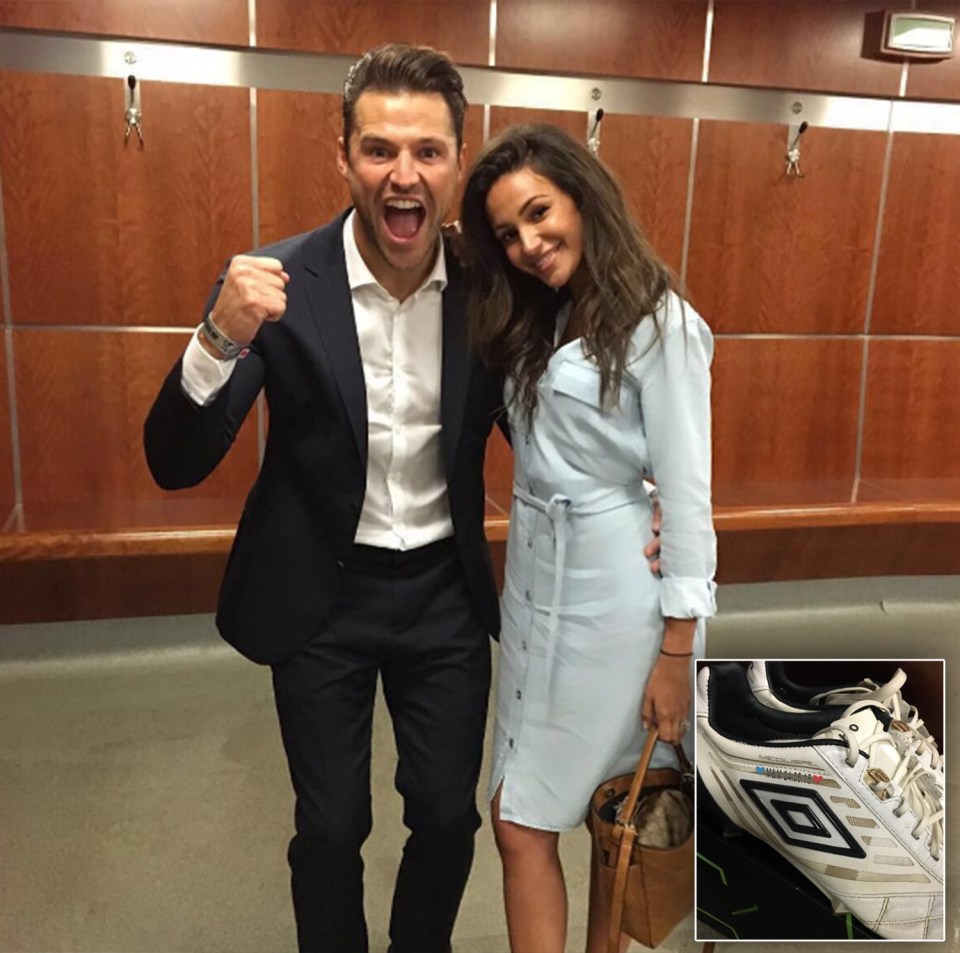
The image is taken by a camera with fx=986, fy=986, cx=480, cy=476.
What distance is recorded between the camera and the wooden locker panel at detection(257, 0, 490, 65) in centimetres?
351

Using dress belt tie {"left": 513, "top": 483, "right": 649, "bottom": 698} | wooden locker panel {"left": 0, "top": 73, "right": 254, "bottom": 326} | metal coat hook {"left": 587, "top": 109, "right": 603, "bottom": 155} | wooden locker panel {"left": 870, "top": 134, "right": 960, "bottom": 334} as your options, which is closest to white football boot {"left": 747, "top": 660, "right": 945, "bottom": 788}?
dress belt tie {"left": 513, "top": 483, "right": 649, "bottom": 698}

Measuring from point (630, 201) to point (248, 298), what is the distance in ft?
7.43

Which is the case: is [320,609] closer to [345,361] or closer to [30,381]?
[345,361]

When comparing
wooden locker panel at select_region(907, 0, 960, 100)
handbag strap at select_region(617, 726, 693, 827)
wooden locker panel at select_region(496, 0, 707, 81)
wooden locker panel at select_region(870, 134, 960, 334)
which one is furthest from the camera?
wooden locker panel at select_region(870, 134, 960, 334)

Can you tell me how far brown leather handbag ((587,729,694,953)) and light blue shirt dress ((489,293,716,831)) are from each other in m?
0.07

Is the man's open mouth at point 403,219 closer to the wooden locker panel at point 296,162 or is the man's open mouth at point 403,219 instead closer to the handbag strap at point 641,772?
the handbag strap at point 641,772

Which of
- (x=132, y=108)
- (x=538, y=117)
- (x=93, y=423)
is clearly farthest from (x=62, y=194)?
(x=538, y=117)

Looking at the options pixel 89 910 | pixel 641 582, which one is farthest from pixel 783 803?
pixel 89 910

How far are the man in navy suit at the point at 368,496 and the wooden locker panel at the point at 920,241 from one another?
3.24 metres

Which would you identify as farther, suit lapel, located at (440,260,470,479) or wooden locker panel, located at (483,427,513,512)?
wooden locker panel, located at (483,427,513,512)

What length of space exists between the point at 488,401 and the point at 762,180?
9.46 feet

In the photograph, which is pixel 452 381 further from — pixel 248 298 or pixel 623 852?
pixel 623 852

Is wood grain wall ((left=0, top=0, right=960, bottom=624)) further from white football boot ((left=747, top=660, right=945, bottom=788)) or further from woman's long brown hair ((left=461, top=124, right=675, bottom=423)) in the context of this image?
white football boot ((left=747, top=660, right=945, bottom=788))

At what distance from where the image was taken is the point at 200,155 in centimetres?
356
